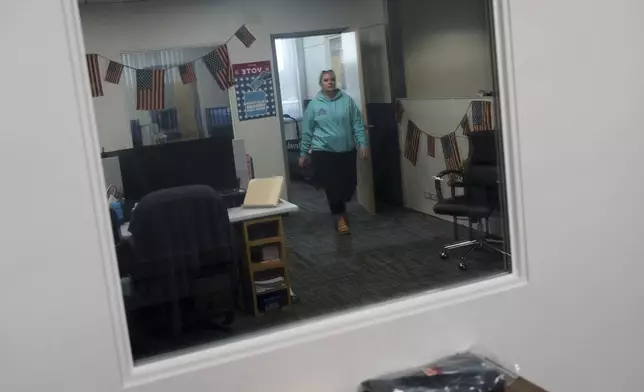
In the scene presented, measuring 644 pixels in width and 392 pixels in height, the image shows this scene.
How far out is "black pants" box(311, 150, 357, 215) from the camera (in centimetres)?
190

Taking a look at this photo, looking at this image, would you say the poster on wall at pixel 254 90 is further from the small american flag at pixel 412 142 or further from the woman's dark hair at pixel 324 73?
the small american flag at pixel 412 142

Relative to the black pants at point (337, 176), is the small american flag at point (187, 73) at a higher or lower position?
higher

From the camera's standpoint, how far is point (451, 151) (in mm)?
1979

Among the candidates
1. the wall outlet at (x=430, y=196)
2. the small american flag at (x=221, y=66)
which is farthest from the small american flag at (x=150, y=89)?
the wall outlet at (x=430, y=196)

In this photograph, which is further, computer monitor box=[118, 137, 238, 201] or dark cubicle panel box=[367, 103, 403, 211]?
dark cubicle panel box=[367, 103, 403, 211]

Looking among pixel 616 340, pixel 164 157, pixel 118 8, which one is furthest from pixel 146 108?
pixel 616 340

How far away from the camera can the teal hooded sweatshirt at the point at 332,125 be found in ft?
5.97

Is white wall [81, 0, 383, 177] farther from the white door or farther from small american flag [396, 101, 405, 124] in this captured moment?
small american flag [396, 101, 405, 124]

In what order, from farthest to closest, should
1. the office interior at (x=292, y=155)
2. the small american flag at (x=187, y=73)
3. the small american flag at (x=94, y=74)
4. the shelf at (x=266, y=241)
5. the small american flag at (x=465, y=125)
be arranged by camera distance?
1. the small american flag at (x=465, y=125)
2. the shelf at (x=266, y=241)
3. the small american flag at (x=187, y=73)
4. the office interior at (x=292, y=155)
5. the small american flag at (x=94, y=74)

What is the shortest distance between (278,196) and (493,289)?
0.63 meters

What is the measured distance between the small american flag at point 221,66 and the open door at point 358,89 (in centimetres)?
38

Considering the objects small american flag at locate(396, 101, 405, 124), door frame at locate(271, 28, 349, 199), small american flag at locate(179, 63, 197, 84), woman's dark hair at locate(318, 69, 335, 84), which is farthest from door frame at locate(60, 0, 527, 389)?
small american flag at locate(396, 101, 405, 124)

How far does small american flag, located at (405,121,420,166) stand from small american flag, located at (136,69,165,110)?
83 cm

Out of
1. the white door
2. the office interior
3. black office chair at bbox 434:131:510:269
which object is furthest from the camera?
black office chair at bbox 434:131:510:269
